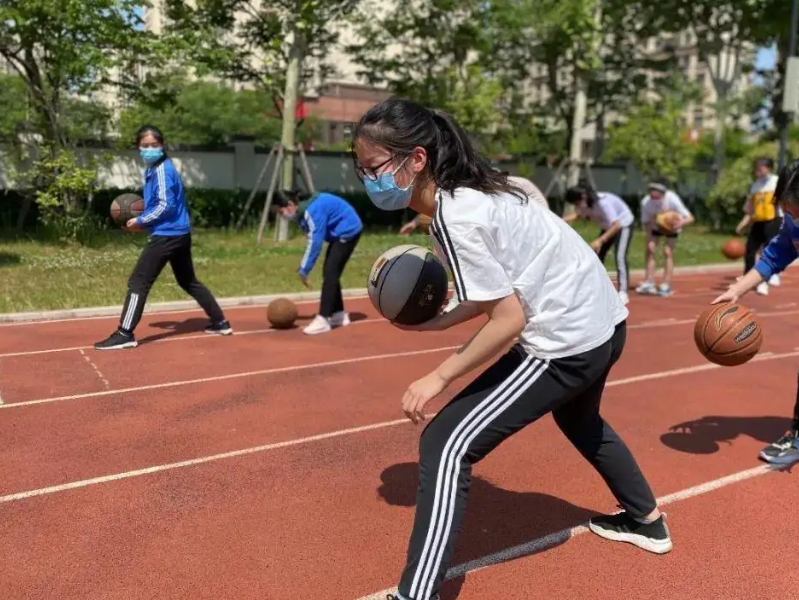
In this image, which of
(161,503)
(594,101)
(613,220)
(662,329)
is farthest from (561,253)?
(594,101)

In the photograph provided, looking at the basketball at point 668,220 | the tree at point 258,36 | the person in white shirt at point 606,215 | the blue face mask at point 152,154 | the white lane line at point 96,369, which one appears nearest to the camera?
the white lane line at point 96,369

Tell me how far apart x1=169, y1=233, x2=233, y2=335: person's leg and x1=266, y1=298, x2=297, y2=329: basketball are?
53 centimetres

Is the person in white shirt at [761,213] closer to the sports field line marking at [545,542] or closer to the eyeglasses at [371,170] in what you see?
the sports field line marking at [545,542]

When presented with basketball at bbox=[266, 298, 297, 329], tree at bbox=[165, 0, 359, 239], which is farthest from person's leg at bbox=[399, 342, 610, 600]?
tree at bbox=[165, 0, 359, 239]

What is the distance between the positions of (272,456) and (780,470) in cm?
325

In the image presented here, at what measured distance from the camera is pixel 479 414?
2.87m

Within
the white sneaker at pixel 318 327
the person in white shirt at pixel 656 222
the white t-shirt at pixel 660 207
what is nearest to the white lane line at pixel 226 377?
the white sneaker at pixel 318 327

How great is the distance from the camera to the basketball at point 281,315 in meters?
8.79

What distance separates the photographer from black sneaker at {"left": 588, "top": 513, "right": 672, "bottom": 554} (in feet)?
11.8

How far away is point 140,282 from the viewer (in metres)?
7.52

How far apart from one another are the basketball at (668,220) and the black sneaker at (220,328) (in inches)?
279

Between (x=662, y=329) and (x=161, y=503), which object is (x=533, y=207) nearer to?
(x=161, y=503)

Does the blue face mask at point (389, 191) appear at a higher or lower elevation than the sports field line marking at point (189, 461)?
higher

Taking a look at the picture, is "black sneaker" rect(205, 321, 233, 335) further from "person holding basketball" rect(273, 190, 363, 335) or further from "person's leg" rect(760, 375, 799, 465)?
"person's leg" rect(760, 375, 799, 465)
